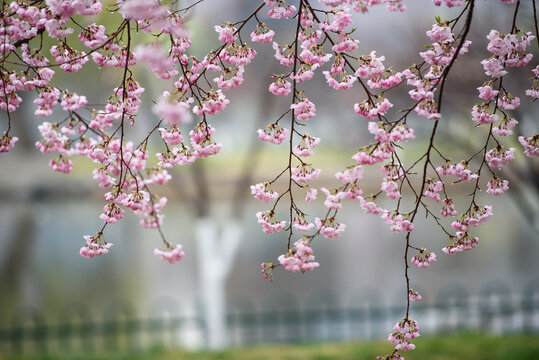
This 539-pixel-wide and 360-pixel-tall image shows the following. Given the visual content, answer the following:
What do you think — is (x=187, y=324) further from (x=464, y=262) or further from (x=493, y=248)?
(x=493, y=248)

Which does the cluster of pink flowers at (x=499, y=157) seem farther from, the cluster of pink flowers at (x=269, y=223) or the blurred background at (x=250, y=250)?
the blurred background at (x=250, y=250)

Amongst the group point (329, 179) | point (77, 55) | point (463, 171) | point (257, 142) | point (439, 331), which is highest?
point (329, 179)

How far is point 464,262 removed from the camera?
10.7m

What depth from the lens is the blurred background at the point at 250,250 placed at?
17.9ft

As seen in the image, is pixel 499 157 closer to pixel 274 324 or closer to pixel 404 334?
pixel 404 334

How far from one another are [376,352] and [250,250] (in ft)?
26.4

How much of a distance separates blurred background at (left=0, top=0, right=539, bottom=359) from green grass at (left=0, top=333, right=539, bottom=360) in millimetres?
261

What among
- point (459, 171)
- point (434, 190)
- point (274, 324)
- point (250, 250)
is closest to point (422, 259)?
point (434, 190)

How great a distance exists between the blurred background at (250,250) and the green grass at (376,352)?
0.86 ft

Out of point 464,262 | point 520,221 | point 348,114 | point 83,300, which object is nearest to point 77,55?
point 83,300

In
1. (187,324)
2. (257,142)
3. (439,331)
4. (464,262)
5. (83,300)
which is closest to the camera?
(439,331)

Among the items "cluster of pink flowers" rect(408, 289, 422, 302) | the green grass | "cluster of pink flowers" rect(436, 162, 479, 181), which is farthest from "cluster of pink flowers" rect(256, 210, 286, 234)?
the green grass

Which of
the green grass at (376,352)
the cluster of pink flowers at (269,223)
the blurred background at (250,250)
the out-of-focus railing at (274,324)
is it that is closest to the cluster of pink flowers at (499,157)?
the cluster of pink flowers at (269,223)

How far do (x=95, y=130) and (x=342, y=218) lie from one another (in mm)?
12956
